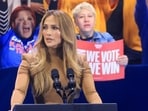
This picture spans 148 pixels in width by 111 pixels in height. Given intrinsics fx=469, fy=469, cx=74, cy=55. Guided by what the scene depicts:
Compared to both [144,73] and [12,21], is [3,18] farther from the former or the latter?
[144,73]

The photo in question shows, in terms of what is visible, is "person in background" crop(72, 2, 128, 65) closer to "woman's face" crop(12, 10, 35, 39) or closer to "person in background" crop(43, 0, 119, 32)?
"person in background" crop(43, 0, 119, 32)

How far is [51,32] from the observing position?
8.87 ft

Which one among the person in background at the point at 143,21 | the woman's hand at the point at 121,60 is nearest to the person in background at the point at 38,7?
the person in background at the point at 143,21

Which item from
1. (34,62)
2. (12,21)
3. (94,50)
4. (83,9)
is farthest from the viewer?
(12,21)

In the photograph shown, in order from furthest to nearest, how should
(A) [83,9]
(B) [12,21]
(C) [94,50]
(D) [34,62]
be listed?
1. (B) [12,21]
2. (A) [83,9]
3. (C) [94,50]
4. (D) [34,62]

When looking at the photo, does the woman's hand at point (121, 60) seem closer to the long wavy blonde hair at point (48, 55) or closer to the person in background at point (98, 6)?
the long wavy blonde hair at point (48, 55)

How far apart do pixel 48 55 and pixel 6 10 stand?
67.2 inches

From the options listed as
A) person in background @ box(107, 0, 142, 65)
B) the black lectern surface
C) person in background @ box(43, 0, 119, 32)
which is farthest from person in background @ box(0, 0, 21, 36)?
the black lectern surface

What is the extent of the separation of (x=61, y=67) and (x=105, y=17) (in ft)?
5.33

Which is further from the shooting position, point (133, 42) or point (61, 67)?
point (133, 42)

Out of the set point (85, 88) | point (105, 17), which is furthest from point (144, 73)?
point (105, 17)

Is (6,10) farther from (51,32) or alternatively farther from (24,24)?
(51,32)

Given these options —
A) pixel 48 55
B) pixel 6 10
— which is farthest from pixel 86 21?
pixel 48 55

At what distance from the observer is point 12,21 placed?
4.22 metres
